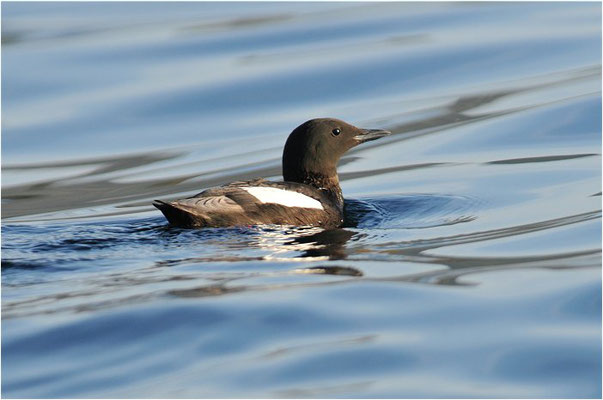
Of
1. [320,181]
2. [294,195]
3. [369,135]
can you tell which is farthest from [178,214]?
[369,135]

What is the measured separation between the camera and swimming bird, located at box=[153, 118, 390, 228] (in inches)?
342

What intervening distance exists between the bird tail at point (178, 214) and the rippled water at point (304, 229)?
0.12 metres

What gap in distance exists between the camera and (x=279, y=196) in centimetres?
905

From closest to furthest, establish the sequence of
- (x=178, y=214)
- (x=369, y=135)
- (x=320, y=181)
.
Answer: (x=178, y=214), (x=320, y=181), (x=369, y=135)

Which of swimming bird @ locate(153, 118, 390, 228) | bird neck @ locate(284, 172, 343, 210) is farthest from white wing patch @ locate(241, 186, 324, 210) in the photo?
bird neck @ locate(284, 172, 343, 210)

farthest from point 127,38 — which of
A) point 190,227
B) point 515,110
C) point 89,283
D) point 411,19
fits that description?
point 89,283

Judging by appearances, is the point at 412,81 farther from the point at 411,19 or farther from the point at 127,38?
the point at 127,38

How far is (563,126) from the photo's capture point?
1284 cm

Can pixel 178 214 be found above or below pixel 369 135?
below

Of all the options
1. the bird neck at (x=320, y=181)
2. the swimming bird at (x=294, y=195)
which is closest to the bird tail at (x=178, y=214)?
the swimming bird at (x=294, y=195)

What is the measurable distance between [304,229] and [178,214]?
103cm

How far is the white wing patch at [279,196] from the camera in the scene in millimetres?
8977

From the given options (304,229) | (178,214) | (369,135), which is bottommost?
(304,229)

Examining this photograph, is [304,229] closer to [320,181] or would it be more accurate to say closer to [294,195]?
[294,195]
